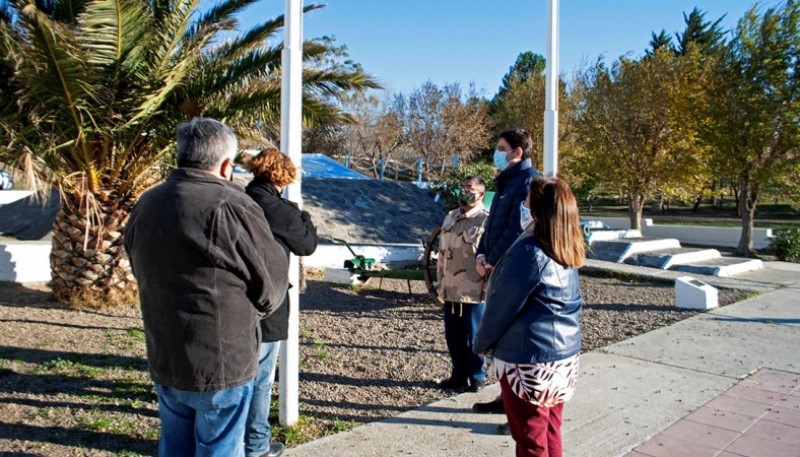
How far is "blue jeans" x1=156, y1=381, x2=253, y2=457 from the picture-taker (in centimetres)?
245

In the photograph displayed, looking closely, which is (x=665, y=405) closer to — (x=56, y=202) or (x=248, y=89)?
(x=248, y=89)

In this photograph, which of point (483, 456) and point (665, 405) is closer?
point (483, 456)

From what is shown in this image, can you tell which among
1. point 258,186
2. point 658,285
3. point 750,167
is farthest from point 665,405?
point 750,167

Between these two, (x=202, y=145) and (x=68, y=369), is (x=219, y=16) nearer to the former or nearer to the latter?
(x=68, y=369)

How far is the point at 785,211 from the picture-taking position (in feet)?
120

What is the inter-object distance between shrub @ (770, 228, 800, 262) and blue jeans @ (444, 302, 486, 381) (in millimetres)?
13550

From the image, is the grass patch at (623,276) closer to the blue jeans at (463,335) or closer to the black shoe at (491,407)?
the blue jeans at (463,335)

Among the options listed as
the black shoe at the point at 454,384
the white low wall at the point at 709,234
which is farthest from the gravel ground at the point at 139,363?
the white low wall at the point at 709,234

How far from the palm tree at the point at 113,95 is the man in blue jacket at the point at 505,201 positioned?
11.4ft

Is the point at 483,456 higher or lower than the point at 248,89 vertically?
lower

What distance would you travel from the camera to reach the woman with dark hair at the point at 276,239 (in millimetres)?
3510

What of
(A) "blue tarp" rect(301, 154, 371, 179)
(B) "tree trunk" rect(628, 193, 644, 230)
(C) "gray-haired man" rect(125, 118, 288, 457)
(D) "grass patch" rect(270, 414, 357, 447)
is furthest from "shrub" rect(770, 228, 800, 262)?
(C) "gray-haired man" rect(125, 118, 288, 457)

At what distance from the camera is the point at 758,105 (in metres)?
15.5

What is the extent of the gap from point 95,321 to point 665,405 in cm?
575
